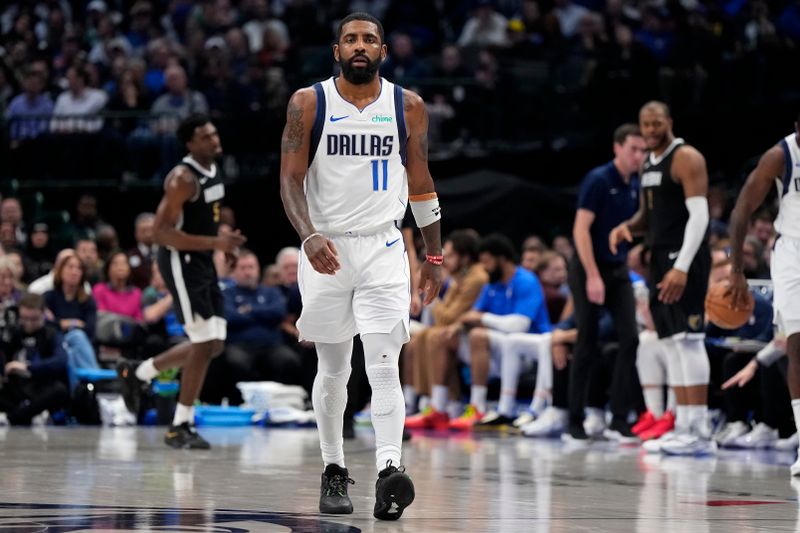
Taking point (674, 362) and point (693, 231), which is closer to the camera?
point (693, 231)

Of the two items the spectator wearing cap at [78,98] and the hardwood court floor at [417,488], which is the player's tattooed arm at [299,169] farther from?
the spectator wearing cap at [78,98]

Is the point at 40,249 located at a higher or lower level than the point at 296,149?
higher

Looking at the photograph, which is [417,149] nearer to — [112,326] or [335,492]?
[335,492]

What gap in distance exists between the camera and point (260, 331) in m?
13.8

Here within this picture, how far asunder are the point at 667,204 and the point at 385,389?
14.1 ft

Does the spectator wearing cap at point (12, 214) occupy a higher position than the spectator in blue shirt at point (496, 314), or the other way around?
the spectator wearing cap at point (12, 214)

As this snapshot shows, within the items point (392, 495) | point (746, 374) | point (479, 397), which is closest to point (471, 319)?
point (479, 397)

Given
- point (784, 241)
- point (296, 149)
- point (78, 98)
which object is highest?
point (78, 98)

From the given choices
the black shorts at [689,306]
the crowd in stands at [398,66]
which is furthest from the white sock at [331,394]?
the crowd in stands at [398,66]

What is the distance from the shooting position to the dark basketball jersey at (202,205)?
32.6 ft

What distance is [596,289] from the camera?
10.5 m

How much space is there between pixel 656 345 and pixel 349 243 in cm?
546

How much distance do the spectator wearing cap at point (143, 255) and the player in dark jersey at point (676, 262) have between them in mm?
6166

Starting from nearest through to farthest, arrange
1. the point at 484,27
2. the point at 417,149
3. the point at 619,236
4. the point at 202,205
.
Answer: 1. the point at 417,149
2. the point at 202,205
3. the point at 619,236
4. the point at 484,27
